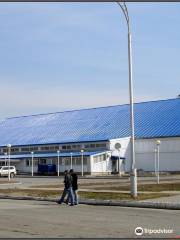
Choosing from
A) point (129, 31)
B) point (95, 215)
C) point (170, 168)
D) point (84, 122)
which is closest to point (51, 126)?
point (84, 122)

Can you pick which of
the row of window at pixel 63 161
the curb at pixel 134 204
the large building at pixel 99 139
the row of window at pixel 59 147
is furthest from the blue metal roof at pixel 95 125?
the curb at pixel 134 204

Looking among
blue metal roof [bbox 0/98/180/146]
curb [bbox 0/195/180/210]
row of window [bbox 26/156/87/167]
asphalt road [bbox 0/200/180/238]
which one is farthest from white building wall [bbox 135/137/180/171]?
asphalt road [bbox 0/200/180/238]

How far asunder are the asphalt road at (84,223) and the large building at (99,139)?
53049 millimetres

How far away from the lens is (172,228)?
14.6 metres

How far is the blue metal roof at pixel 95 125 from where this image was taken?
8181 centimetres

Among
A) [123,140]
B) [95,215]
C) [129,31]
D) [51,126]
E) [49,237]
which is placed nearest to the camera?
[49,237]

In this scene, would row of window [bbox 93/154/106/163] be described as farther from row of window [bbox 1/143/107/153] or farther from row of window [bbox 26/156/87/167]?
row of window [bbox 1/143/107/153]

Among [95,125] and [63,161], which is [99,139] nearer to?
[63,161]

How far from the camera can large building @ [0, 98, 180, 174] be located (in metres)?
78.1

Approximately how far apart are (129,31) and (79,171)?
5394cm

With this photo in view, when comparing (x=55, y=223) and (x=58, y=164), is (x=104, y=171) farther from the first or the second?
(x=55, y=223)

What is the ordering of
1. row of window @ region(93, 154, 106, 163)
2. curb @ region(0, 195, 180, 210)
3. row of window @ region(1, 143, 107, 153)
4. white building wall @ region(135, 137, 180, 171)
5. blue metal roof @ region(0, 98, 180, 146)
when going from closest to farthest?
1. curb @ region(0, 195, 180, 210)
2. white building wall @ region(135, 137, 180, 171)
3. row of window @ region(93, 154, 106, 163)
4. blue metal roof @ region(0, 98, 180, 146)
5. row of window @ region(1, 143, 107, 153)

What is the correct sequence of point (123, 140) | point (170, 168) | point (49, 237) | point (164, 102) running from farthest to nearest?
1. point (164, 102)
2. point (123, 140)
3. point (170, 168)
4. point (49, 237)

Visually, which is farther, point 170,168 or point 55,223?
point 170,168
